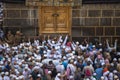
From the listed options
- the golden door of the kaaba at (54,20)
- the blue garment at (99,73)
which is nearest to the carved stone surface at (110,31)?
the golden door of the kaaba at (54,20)

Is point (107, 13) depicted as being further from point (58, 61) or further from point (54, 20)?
point (58, 61)

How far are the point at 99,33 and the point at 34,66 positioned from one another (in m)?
8.93

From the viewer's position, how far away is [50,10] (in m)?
34.8

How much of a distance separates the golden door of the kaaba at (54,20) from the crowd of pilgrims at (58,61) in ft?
7.98

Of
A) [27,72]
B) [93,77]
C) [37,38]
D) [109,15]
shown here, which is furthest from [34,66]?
[109,15]

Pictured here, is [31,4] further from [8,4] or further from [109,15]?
[109,15]

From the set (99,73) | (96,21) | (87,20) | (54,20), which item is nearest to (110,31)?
(96,21)

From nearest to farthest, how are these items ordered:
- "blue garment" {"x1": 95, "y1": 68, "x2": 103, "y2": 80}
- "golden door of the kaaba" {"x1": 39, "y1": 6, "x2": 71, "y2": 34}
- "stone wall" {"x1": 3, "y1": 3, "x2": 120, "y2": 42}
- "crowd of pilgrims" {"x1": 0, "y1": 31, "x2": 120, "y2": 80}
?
"crowd of pilgrims" {"x1": 0, "y1": 31, "x2": 120, "y2": 80} < "blue garment" {"x1": 95, "y1": 68, "x2": 103, "y2": 80} < "stone wall" {"x1": 3, "y1": 3, "x2": 120, "y2": 42} < "golden door of the kaaba" {"x1": 39, "y1": 6, "x2": 71, "y2": 34}

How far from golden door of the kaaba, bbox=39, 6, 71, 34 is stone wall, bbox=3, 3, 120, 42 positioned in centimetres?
35

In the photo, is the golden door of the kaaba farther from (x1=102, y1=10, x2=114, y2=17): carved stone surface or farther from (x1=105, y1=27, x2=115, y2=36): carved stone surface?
(x1=105, y1=27, x2=115, y2=36): carved stone surface

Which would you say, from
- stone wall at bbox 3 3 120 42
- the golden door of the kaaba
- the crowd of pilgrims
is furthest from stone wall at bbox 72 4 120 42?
the crowd of pilgrims

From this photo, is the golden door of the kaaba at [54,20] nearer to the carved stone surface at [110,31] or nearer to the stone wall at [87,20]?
the stone wall at [87,20]

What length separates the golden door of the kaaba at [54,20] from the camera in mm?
34656

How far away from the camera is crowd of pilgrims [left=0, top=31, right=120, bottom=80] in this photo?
2572cm
